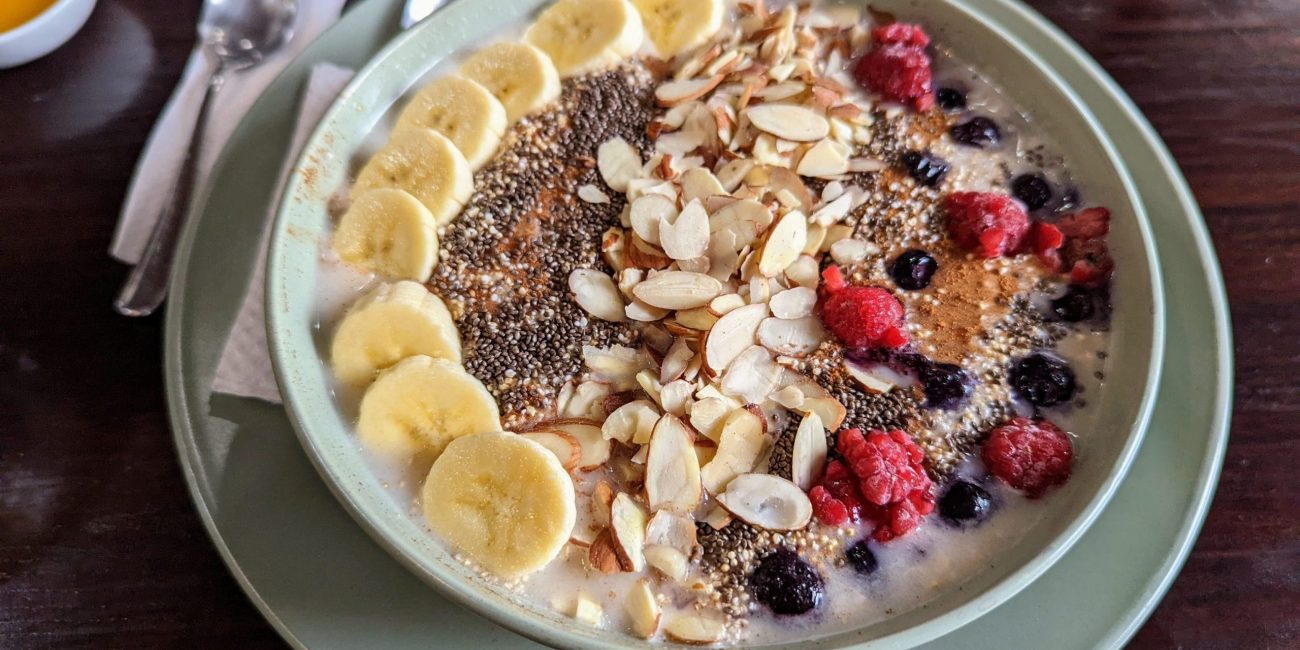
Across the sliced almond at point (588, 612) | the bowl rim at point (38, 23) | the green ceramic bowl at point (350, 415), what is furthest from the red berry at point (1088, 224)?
the bowl rim at point (38, 23)

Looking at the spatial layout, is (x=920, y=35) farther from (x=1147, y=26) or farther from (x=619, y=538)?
(x=619, y=538)

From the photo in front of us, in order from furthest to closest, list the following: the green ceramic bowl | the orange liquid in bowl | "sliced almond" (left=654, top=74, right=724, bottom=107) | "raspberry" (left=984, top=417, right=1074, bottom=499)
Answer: the orange liquid in bowl
"sliced almond" (left=654, top=74, right=724, bottom=107)
"raspberry" (left=984, top=417, right=1074, bottom=499)
the green ceramic bowl

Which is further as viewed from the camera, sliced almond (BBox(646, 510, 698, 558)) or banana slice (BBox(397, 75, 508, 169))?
banana slice (BBox(397, 75, 508, 169))

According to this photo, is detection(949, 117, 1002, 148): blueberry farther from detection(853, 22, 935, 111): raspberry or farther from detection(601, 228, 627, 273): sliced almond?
detection(601, 228, 627, 273): sliced almond

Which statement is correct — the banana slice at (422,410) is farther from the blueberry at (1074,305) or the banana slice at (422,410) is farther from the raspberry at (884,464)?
the blueberry at (1074,305)

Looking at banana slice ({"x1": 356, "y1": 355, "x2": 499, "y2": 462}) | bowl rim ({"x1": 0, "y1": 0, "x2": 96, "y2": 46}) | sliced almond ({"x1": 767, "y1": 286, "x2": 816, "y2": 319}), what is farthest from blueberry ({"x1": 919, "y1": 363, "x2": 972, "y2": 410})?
bowl rim ({"x1": 0, "y1": 0, "x2": 96, "y2": 46})

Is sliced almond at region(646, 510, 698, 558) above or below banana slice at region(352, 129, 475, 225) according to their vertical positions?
below

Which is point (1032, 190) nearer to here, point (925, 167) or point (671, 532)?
point (925, 167)

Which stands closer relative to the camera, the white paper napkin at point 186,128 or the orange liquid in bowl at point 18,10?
the white paper napkin at point 186,128

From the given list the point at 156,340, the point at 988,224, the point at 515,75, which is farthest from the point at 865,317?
the point at 156,340
